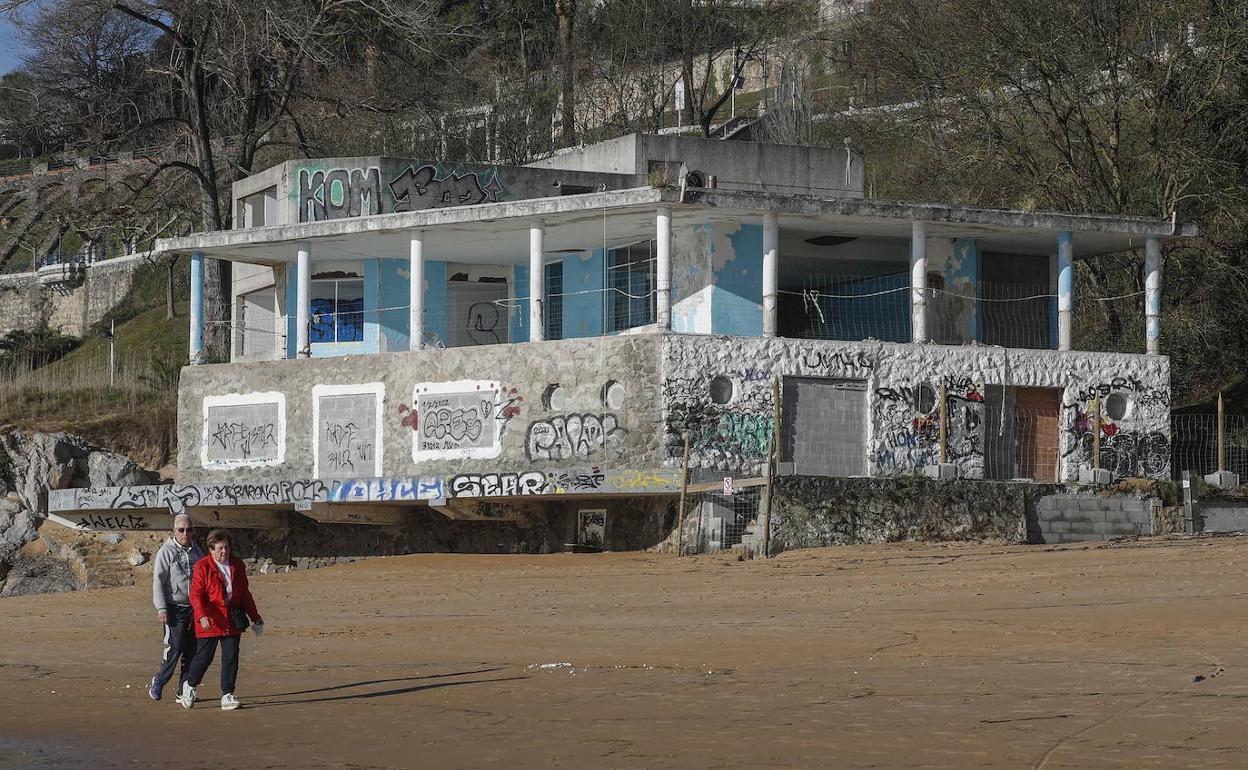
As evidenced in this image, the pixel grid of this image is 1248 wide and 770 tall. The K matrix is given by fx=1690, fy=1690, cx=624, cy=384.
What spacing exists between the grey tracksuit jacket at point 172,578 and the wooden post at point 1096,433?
831 inches

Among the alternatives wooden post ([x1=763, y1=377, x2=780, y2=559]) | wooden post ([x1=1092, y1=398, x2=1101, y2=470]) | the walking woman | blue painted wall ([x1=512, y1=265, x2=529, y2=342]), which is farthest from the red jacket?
blue painted wall ([x1=512, y1=265, x2=529, y2=342])

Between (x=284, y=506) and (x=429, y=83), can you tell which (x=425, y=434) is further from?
(x=429, y=83)

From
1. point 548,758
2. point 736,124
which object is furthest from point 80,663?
point 736,124

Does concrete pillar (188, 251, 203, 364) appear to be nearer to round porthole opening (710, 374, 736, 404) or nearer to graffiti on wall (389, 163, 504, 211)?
graffiti on wall (389, 163, 504, 211)

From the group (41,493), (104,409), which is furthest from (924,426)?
(104,409)

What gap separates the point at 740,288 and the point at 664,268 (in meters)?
2.76

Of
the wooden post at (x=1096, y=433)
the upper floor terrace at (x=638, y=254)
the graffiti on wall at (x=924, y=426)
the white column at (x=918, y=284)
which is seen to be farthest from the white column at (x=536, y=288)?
the wooden post at (x=1096, y=433)

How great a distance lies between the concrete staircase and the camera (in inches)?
1169

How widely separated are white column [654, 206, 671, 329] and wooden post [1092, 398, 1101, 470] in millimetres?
8527

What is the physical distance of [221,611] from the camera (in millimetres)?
14227

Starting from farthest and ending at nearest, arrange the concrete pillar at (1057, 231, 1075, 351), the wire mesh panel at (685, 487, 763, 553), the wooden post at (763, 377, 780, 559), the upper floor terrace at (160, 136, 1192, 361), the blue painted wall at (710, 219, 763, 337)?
the concrete pillar at (1057, 231, 1075, 351), the blue painted wall at (710, 219, 763, 337), the upper floor terrace at (160, 136, 1192, 361), the wire mesh panel at (685, 487, 763, 553), the wooden post at (763, 377, 780, 559)

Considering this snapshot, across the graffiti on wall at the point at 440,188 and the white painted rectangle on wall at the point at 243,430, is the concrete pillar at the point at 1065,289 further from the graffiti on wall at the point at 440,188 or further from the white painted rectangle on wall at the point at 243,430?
the white painted rectangle on wall at the point at 243,430

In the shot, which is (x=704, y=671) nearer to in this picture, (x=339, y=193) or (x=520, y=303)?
(x=520, y=303)

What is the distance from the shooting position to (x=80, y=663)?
721 inches
